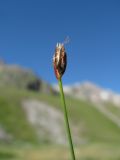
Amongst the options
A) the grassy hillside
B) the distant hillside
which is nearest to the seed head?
the distant hillside

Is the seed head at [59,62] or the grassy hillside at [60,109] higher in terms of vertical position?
the grassy hillside at [60,109]

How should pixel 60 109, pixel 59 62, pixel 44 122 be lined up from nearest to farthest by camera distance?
pixel 59 62 < pixel 44 122 < pixel 60 109

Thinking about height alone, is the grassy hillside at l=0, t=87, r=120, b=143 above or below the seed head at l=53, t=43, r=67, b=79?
above

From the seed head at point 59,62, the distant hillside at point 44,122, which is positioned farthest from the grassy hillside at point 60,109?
the seed head at point 59,62

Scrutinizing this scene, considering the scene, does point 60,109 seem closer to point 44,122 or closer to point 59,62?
point 44,122

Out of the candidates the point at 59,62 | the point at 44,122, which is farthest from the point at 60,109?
the point at 59,62

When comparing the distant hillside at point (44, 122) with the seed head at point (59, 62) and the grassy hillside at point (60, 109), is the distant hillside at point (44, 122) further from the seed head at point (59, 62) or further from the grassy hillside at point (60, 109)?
the seed head at point (59, 62)

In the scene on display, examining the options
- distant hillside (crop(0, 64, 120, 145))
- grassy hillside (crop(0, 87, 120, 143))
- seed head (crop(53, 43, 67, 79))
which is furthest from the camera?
grassy hillside (crop(0, 87, 120, 143))

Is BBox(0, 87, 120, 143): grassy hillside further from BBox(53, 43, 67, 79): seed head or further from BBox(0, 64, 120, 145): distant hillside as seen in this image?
BBox(53, 43, 67, 79): seed head

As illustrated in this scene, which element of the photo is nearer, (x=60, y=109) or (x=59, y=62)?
(x=59, y=62)

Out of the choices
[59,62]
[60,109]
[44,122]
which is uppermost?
[60,109]

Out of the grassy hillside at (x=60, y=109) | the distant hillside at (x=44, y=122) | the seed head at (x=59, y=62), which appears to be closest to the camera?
the seed head at (x=59, y=62)

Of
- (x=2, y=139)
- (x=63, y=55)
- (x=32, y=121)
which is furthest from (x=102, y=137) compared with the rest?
(x=63, y=55)
